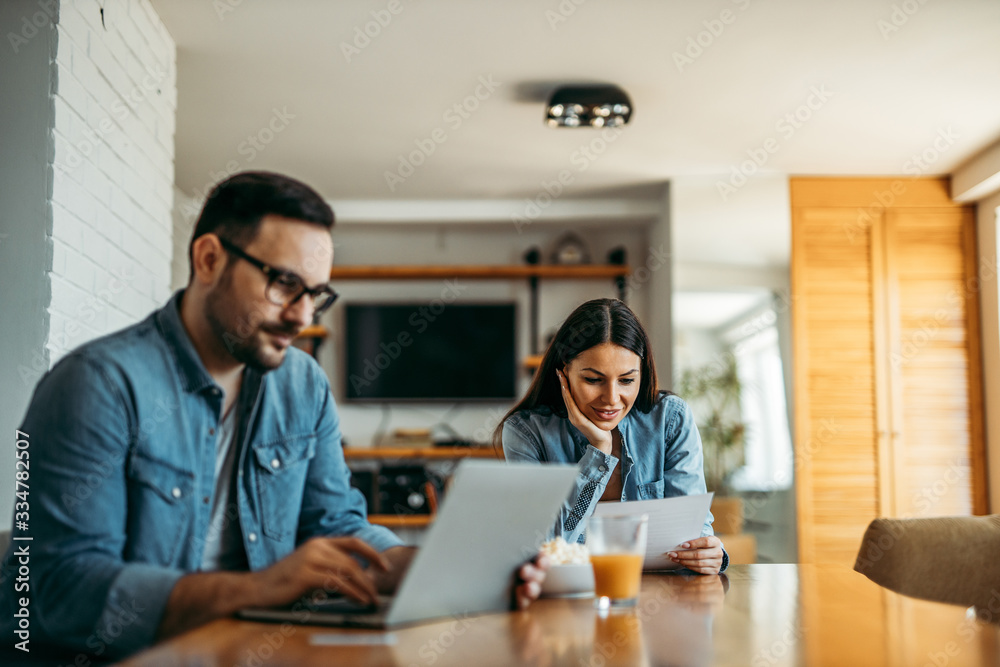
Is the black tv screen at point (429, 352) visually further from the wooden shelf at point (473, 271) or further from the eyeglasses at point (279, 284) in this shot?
the eyeglasses at point (279, 284)

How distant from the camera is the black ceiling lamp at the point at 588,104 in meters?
3.47

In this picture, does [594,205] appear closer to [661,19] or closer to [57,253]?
[661,19]

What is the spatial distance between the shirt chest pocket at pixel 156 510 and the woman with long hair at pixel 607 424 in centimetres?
85

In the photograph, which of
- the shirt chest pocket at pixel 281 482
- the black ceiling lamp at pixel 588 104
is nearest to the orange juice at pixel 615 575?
the shirt chest pocket at pixel 281 482

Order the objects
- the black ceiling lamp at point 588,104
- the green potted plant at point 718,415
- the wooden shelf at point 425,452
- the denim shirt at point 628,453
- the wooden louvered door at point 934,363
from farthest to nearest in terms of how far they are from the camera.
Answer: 1. the wooden shelf at point 425,452
2. the green potted plant at point 718,415
3. the wooden louvered door at point 934,363
4. the black ceiling lamp at point 588,104
5. the denim shirt at point 628,453

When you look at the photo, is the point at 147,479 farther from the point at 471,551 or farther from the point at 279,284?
the point at 471,551

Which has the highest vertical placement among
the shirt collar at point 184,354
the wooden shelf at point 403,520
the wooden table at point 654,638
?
the shirt collar at point 184,354

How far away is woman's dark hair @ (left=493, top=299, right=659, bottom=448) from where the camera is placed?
2.11m

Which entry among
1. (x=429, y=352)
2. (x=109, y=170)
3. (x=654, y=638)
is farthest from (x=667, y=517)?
(x=429, y=352)

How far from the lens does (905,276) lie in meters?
4.68

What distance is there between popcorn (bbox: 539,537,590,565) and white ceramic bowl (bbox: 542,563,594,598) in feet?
0.05

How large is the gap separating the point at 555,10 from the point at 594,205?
247 cm

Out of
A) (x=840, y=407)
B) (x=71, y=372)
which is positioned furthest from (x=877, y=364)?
(x=71, y=372)

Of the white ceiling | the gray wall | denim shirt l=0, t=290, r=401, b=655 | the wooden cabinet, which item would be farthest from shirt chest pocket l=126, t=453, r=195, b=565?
the wooden cabinet
